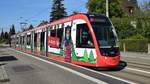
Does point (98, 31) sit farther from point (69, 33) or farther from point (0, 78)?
point (0, 78)

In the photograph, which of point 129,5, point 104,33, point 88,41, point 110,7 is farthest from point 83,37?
point 129,5

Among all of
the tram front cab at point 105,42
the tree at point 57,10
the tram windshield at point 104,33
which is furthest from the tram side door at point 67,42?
the tree at point 57,10

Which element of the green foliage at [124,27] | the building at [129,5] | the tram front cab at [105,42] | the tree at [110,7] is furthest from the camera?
the building at [129,5]

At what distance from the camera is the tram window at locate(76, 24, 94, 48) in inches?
747

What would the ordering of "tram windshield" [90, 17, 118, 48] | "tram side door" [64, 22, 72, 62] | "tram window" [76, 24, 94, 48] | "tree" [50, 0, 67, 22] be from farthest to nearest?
1. "tree" [50, 0, 67, 22]
2. "tram side door" [64, 22, 72, 62]
3. "tram window" [76, 24, 94, 48]
4. "tram windshield" [90, 17, 118, 48]

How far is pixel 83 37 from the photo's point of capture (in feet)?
64.3

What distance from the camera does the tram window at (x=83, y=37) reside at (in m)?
19.0

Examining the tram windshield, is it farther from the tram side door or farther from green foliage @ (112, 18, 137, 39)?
green foliage @ (112, 18, 137, 39)

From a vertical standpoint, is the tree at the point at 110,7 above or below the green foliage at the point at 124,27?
above

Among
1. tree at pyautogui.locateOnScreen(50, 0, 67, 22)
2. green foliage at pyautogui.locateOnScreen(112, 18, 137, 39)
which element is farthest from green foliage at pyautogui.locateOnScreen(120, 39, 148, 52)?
tree at pyautogui.locateOnScreen(50, 0, 67, 22)

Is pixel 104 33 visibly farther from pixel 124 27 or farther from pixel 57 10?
pixel 57 10

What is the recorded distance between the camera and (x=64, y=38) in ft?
75.5

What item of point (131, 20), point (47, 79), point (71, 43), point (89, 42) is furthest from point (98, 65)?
point (131, 20)

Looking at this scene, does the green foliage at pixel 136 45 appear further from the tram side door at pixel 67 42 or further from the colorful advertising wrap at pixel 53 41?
the tram side door at pixel 67 42
